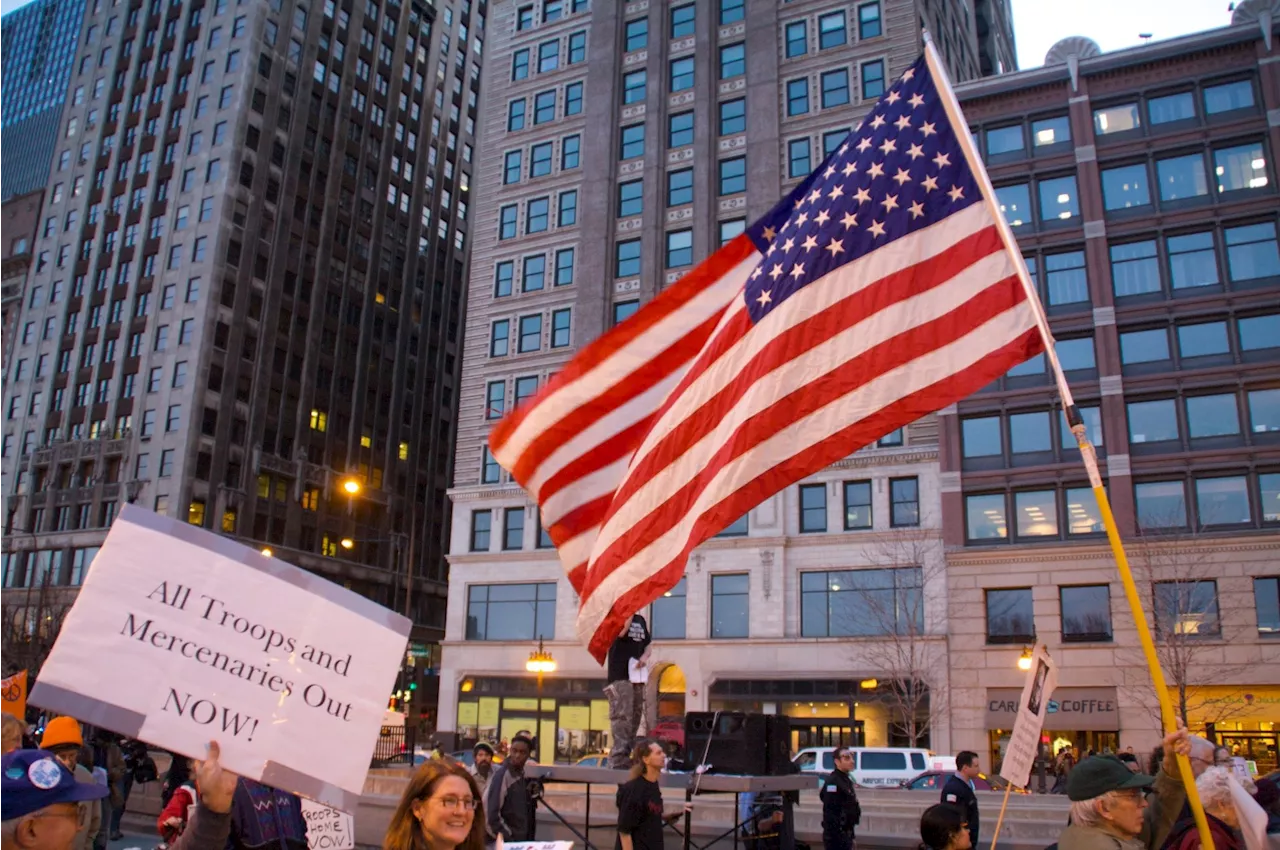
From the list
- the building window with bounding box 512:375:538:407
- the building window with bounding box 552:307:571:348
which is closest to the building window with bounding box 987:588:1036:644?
the building window with bounding box 552:307:571:348

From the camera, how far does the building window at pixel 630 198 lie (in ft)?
186

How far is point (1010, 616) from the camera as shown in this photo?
43.7m

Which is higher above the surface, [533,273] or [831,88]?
[831,88]

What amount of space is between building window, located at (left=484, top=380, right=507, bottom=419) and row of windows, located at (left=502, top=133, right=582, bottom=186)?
480 inches

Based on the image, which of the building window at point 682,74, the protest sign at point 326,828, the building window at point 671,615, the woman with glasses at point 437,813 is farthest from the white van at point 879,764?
the building window at point 682,74

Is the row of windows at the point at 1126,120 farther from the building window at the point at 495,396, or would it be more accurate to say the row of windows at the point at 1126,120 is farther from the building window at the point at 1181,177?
the building window at the point at 495,396

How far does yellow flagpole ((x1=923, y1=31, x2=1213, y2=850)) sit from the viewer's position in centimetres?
534

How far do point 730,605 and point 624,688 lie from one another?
1380 inches

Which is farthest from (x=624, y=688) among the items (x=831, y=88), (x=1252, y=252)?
(x=831, y=88)

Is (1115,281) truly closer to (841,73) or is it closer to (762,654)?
(841,73)

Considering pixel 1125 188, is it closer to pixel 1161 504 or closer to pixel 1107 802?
pixel 1161 504

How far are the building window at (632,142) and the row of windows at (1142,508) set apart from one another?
84.9 ft

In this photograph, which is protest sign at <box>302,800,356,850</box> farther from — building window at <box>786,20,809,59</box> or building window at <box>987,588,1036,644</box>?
building window at <box>786,20,809,59</box>

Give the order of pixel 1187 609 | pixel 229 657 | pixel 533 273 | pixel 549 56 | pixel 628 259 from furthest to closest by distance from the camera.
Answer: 1. pixel 549 56
2. pixel 533 273
3. pixel 628 259
4. pixel 1187 609
5. pixel 229 657
